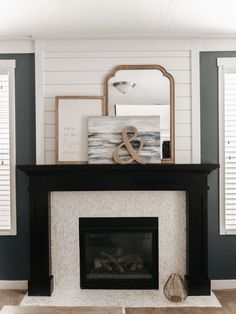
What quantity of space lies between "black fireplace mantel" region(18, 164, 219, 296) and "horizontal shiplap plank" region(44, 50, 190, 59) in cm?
116

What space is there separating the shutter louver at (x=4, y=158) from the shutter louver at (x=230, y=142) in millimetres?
2215

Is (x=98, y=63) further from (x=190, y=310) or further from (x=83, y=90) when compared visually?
(x=190, y=310)

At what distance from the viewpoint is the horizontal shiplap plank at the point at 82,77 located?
3844mm

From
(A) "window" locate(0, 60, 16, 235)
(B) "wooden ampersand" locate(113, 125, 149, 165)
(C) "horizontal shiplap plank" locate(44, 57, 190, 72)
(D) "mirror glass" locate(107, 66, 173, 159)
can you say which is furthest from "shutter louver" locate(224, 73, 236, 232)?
(A) "window" locate(0, 60, 16, 235)

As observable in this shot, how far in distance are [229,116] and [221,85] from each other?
0.32 meters

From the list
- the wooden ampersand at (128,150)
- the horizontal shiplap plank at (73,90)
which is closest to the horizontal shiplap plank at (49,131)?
the horizontal shiplap plank at (73,90)

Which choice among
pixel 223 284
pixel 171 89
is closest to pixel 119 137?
pixel 171 89

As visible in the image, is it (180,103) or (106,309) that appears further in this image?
(180,103)

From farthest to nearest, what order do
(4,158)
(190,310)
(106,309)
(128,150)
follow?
(4,158) → (128,150) → (190,310) → (106,309)

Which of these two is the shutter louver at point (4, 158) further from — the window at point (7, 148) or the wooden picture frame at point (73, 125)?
the wooden picture frame at point (73, 125)

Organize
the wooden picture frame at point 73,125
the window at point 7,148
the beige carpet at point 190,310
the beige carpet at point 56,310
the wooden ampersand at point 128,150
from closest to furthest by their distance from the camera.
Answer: the beige carpet at point 56,310
the beige carpet at point 190,310
the wooden ampersand at point 128,150
the wooden picture frame at point 73,125
the window at point 7,148

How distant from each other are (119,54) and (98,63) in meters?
0.23

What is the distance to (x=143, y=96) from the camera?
12.4 ft

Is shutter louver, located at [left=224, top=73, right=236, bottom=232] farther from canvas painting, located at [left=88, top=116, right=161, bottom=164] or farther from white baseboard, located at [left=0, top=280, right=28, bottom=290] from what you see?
white baseboard, located at [left=0, top=280, right=28, bottom=290]
